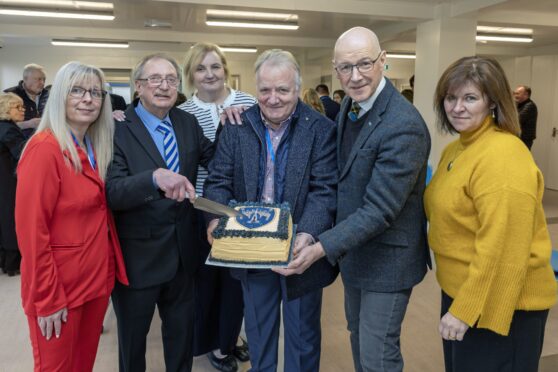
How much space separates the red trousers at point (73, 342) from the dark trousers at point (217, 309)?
716mm

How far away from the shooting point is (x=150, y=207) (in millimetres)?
1789

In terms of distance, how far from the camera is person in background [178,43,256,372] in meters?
2.30

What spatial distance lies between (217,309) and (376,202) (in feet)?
4.74

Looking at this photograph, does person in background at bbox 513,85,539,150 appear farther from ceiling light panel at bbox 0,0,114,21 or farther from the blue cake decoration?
the blue cake decoration

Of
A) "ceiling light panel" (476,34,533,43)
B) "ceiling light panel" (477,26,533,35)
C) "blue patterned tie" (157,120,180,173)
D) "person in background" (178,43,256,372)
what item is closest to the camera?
"blue patterned tie" (157,120,180,173)

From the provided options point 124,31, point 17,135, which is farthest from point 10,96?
point 124,31

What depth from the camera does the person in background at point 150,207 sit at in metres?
1.78

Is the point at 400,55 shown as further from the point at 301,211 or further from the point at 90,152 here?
the point at 90,152

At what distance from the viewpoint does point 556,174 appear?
8.98 meters

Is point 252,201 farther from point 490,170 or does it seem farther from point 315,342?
point 490,170

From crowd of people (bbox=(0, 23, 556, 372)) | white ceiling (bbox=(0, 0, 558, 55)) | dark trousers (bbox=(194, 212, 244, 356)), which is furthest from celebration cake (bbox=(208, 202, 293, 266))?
white ceiling (bbox=(0, 0, 558, 55))

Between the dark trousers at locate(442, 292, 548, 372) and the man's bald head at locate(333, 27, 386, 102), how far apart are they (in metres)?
0.89

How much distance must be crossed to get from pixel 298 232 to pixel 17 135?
326 centimetres

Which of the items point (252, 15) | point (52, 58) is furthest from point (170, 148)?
point (52, 58)
